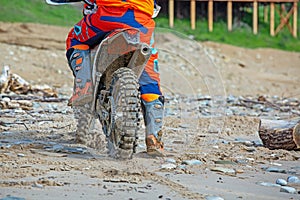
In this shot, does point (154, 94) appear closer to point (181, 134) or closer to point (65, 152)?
point (65, 152)

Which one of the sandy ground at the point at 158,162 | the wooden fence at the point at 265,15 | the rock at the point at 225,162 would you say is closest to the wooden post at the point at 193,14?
the wooden fence at the point at 265,15

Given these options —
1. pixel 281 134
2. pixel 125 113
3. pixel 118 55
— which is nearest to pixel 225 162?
pixel 125 113

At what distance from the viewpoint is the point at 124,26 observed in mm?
5133

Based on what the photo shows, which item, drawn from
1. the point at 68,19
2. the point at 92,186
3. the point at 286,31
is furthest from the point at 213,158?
the point at 286,31

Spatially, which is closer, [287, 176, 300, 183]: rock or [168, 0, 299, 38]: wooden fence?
[287, 176, 300, 183]: rock

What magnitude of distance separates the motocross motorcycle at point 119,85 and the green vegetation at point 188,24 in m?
16.8

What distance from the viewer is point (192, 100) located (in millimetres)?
11820

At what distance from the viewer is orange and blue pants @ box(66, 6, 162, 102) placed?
5156mm

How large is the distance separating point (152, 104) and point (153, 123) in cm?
15

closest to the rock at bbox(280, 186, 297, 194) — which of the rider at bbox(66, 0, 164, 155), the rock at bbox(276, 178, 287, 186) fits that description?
the rock at bbox(276, 178, 287, 186)

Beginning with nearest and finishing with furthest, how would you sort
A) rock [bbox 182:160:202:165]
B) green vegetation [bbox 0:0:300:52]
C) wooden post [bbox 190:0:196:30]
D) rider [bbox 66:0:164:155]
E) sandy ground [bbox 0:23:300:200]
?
1. sandy ground [bbox 0:23:300:200]
2. rock [bbox 182:160:202:165]
3. rider [bbox 66:0:164:155]
4. green vegetation [bbox 0:0:300:52]
5. wooden post [bbox 190:0:196:30]

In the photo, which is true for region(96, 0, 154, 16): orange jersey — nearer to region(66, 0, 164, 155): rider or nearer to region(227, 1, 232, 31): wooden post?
region(66, 0, 164, 155): rider

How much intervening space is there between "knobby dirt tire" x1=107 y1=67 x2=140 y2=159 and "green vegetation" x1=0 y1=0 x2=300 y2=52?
17.1 meters

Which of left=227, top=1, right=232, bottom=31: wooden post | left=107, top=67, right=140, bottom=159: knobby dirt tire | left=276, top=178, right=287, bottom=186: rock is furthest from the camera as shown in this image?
left=227, top=1, right=232, bottom=31: wooden post
